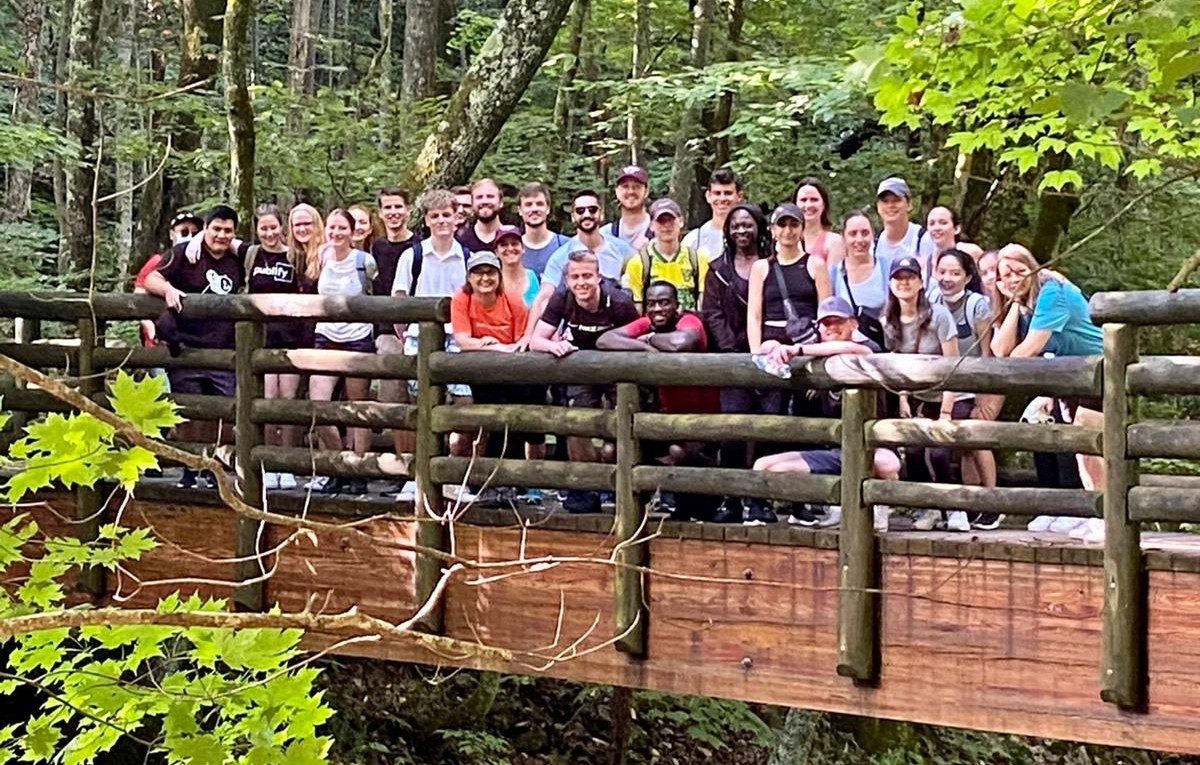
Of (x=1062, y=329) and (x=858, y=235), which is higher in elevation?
(x=858, y=235)

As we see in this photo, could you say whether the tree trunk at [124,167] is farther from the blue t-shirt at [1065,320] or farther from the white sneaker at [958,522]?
the blue t-shirt at [1065,320]

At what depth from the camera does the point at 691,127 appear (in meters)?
12.5

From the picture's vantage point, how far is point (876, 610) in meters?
5.28

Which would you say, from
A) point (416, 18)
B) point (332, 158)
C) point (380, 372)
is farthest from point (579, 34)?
point (380, 372)

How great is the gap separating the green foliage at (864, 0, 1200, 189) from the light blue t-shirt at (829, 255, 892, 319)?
76 cm

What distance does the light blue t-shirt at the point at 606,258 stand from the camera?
6.45 metres

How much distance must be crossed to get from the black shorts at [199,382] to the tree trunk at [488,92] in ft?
6.90

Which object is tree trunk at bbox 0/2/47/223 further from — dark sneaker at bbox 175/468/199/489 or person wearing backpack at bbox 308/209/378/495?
person wearing backpack at bbox 308/209/378/495

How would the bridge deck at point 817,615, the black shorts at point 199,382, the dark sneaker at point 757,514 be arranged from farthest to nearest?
the black shorts at point 199,382, the dark sneaker at point 757,514, the bridge deck at point 817,615

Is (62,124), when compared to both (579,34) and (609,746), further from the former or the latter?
(609,746)

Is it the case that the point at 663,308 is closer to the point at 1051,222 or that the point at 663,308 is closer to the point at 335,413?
the point at 335,413

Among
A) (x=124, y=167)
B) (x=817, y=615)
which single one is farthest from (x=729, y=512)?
(x=124, y=167)

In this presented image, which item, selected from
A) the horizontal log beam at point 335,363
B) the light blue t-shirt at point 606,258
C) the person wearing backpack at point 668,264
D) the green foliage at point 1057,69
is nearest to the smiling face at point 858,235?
the green foliage at point 1057,69

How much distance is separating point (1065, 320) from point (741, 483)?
4.80ft
